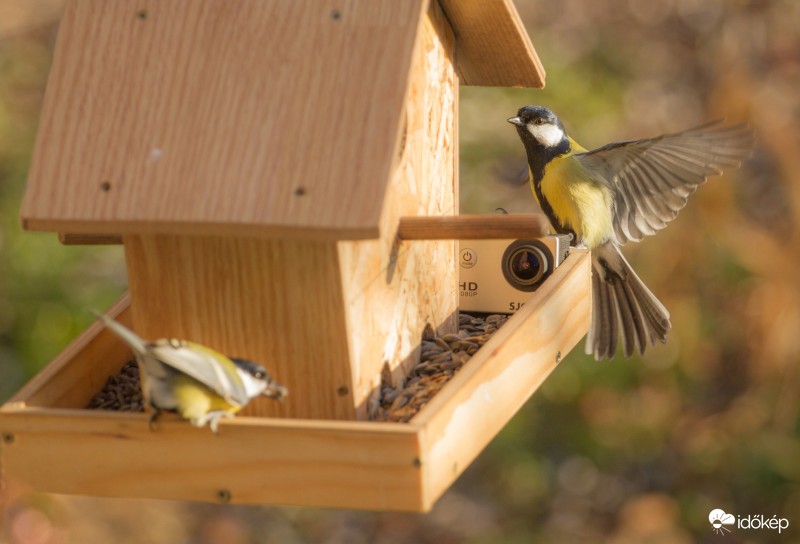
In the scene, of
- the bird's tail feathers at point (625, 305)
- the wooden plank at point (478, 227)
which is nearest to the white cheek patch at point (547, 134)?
the bird's tail feathers at point (625, 305)

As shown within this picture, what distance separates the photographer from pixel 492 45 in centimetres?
299

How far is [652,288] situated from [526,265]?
331 cm

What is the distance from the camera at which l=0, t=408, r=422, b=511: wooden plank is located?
2115mm

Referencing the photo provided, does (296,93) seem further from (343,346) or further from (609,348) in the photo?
(609,348)

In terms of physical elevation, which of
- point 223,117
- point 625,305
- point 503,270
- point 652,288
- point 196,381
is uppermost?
point 652,288

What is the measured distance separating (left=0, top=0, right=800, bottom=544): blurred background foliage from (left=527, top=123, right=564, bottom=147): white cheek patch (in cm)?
232

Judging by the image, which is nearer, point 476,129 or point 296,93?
point 296,93

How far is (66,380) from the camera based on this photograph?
260 centimetres

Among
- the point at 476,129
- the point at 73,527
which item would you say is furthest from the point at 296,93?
the point at 73,527

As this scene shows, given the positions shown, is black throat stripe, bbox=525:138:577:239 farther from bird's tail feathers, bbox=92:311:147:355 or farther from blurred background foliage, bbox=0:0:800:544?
blurred background foliage, bbox=0:0:800:544

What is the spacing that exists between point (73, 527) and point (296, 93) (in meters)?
4.24

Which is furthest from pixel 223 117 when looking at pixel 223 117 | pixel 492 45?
pixel 492 45

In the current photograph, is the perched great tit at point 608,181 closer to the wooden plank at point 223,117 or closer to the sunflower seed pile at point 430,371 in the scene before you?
the sunflower seed pile at point 430,371

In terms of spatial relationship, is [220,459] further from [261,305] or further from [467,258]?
[467,258]
